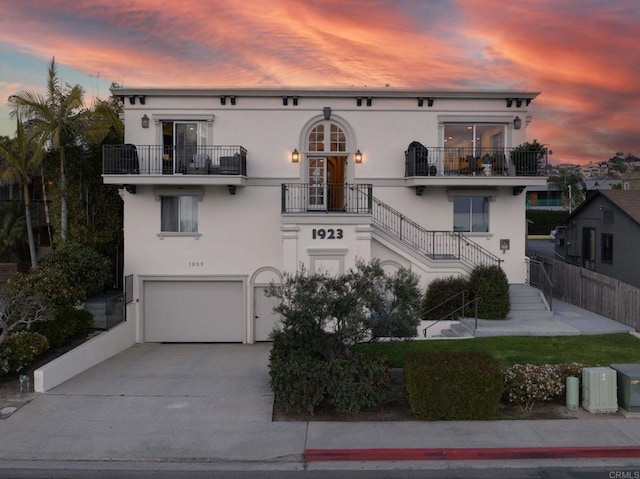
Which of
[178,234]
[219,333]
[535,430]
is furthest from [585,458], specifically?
[178,234]

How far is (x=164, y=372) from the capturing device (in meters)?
14.2

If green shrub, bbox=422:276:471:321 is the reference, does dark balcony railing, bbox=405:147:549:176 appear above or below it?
above

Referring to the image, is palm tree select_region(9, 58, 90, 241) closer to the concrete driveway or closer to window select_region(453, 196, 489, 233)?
the concrete driveway

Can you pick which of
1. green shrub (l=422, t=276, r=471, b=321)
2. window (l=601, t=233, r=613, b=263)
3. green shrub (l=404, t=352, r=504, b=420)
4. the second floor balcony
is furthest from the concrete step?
window (l=601, t=233, r=613, b=263)

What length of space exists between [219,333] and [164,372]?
4.56m

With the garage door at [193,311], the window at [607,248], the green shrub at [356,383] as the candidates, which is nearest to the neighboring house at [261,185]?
the garage door at [193,311]

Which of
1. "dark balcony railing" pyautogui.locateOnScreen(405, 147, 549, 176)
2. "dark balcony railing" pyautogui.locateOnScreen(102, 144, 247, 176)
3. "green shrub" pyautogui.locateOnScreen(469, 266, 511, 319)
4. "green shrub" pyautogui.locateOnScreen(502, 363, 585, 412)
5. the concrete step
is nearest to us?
"green shrub" pyautogui.locateOnScreen(502, 363, 585, 412)

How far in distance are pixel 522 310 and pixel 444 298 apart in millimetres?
2506

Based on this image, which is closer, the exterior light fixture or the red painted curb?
the red painted curb

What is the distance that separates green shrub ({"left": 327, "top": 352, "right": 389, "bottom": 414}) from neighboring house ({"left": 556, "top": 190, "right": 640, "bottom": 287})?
48.6 ft

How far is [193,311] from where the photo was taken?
18.7 meters

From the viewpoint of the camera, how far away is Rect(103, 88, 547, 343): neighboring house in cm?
1847
